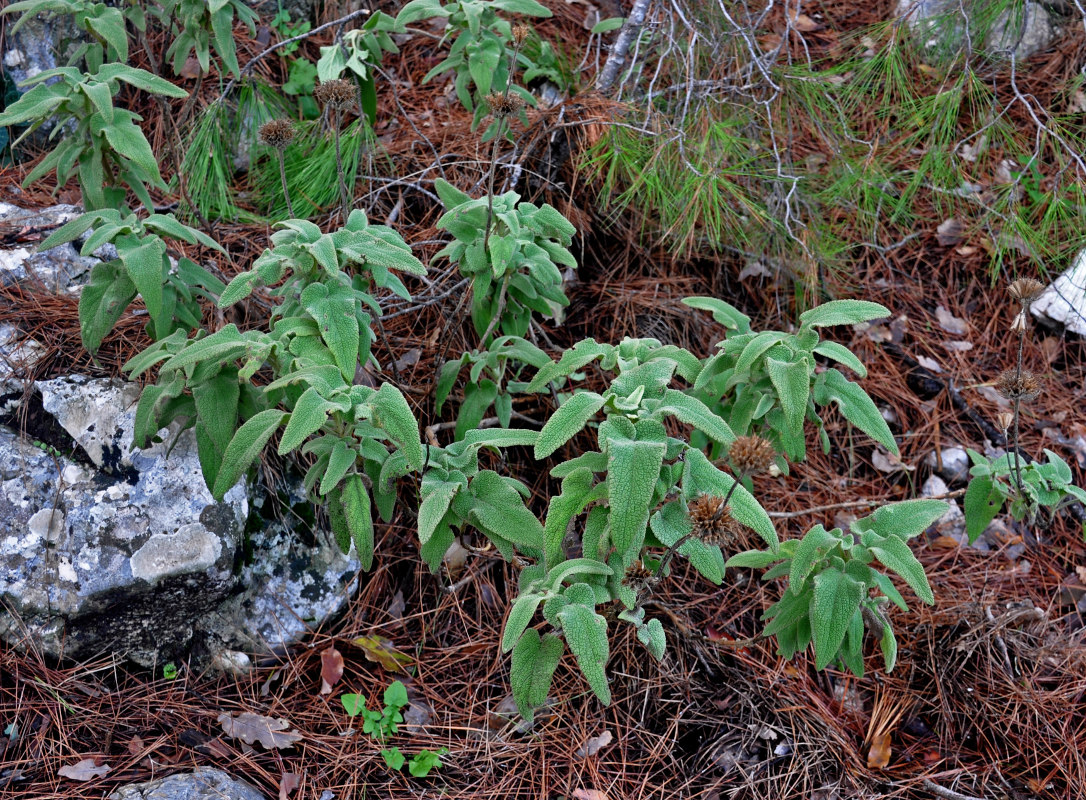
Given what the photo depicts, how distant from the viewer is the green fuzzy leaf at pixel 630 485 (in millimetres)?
1583

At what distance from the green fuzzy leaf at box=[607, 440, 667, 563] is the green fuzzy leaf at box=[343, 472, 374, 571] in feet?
1.87

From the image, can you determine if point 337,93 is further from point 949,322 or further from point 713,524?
point 949,322

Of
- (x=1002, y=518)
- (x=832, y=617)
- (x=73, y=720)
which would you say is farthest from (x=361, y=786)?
(x=1002, y=518)

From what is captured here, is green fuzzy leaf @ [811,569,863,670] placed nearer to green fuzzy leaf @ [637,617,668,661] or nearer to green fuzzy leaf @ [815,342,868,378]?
green fuzzy leaf @ [637,617,668,661]

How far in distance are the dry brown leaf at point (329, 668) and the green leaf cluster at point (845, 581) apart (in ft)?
3.82

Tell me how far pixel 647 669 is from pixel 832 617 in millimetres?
726

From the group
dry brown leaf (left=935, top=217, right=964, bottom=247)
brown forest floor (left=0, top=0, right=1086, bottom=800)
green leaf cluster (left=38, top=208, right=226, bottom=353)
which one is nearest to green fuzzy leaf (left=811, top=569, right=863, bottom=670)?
brown forest floor (left=0, top=0, right=1086, bottom=800)

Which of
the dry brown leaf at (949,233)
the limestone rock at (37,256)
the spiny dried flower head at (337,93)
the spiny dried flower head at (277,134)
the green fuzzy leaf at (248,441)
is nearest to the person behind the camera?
the green fuzzy leaf at (248,441)

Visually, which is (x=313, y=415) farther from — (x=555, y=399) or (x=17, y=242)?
(x=17, y=242)

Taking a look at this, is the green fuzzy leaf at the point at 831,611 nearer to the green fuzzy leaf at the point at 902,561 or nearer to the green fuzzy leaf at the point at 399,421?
the green fuzzy leaf at the point at 902,561

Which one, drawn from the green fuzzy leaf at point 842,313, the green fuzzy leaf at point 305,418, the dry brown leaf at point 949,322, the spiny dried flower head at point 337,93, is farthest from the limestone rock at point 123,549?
the dry brown leaf at point 949,322

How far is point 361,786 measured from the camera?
2.19 meters

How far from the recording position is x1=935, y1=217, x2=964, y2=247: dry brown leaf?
12.1 ft

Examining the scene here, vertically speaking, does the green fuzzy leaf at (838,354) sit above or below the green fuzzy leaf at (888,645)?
above
